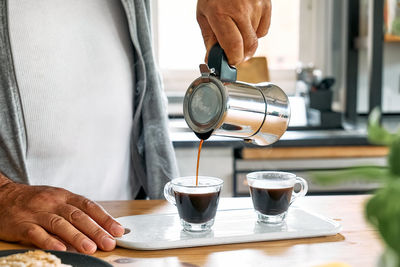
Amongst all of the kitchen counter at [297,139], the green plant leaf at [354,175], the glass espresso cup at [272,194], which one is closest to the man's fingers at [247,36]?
the glass espresso cup at [272,194]

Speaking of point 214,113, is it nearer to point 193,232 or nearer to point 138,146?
point 193,232

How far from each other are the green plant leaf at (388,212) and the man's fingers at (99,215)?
27.6 inches

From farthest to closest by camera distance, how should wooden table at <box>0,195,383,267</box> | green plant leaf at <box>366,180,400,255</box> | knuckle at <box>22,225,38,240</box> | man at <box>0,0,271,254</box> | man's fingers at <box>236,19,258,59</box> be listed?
1. man at <box>0,0,271,254</box>
2. man's fingers at <box>236,19,258,59</box>
3. knuckle at <box>22,225,38,240</box>
4. wooden table at <box>0,195,383,267</box>
5. green plant leaf at <box>366,180,400,255</box>

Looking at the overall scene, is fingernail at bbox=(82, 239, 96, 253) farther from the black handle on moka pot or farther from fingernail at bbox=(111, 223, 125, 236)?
the black handle on moka pot

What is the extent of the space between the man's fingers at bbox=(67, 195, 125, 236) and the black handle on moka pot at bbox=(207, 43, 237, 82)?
32 centimetres

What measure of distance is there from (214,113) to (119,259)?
0.94 ft

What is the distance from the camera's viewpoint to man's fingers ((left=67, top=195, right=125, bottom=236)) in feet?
3.08

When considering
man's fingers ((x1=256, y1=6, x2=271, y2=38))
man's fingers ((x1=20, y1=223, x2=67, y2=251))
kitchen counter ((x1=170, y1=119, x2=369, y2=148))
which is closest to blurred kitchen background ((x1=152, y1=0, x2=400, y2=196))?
kitchen counter ((x1=170, y1=119, x2=369, y2=148))

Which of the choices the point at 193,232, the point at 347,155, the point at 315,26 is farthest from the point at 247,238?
the point at 315,26

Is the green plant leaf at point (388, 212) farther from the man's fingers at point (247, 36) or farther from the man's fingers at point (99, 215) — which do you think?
the man's fingers at point (247, 36)

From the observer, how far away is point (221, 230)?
96 cm

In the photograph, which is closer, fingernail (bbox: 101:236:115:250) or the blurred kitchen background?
fingernail (bbox: 101:236:115:250)

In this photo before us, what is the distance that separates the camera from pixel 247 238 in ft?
3.01

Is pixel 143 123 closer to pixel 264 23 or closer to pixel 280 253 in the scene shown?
pixel 264 23
